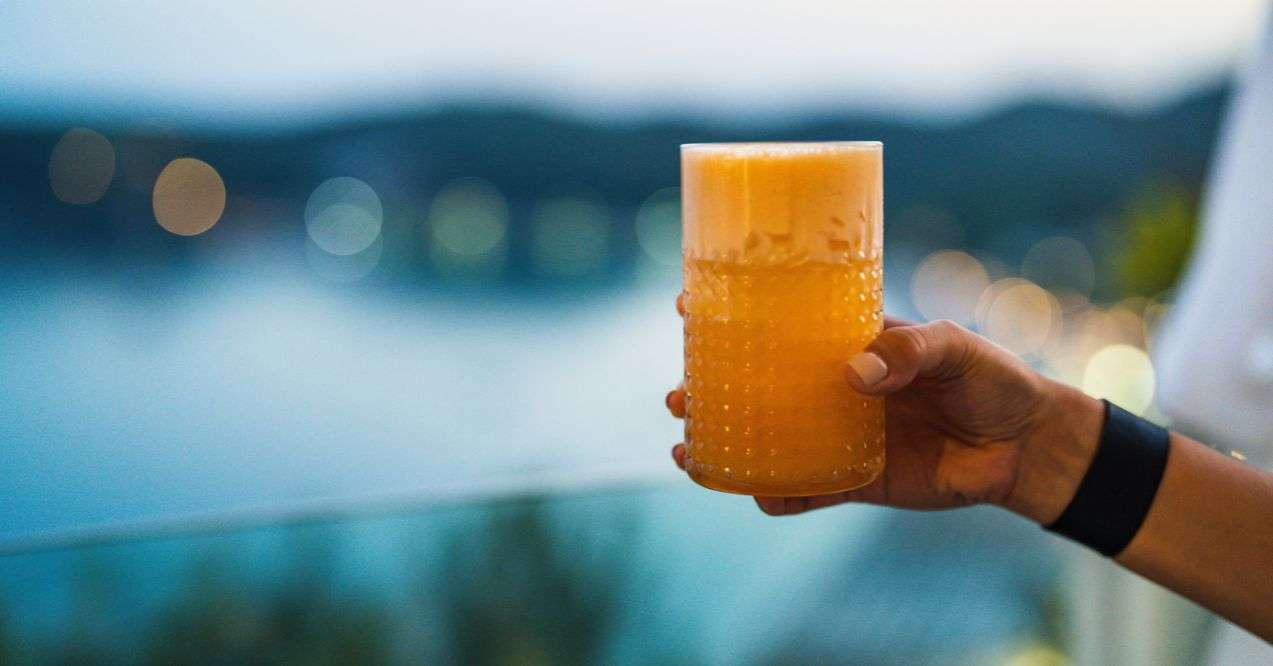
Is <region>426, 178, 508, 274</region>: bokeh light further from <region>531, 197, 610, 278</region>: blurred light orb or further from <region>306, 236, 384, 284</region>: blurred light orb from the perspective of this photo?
<region>306, 236, 384, 284</region>: blurred light orb

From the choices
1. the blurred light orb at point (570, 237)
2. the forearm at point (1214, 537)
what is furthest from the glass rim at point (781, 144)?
the blurred light orb at point (570, 237)

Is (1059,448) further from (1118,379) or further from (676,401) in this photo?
(1118,379)

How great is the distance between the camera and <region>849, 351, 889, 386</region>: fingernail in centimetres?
86

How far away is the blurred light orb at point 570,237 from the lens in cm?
898

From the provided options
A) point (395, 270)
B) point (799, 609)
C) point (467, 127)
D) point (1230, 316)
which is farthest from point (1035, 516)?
point (395, 270)

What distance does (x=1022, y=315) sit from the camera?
15.7 m

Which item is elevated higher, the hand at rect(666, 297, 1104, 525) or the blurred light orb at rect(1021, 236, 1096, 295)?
the hand at rect(666, 297, 1104, 525)

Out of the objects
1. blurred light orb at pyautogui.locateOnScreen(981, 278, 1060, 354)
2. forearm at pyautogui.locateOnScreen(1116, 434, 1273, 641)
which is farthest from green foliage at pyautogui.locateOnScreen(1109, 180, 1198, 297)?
blurred light orb at pyautogui.locateOnScreen(981, 278, 1060, 354)

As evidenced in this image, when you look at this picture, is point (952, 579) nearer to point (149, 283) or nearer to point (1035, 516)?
point (1035, 516)

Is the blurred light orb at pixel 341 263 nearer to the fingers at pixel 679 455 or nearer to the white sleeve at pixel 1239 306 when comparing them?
the white sleeve at pixel 1239 306

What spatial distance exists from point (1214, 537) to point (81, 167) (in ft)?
25.5

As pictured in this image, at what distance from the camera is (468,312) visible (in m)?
16.2

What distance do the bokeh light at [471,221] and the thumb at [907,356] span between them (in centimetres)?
851

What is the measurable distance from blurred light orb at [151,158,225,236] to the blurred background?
0.07 meters
